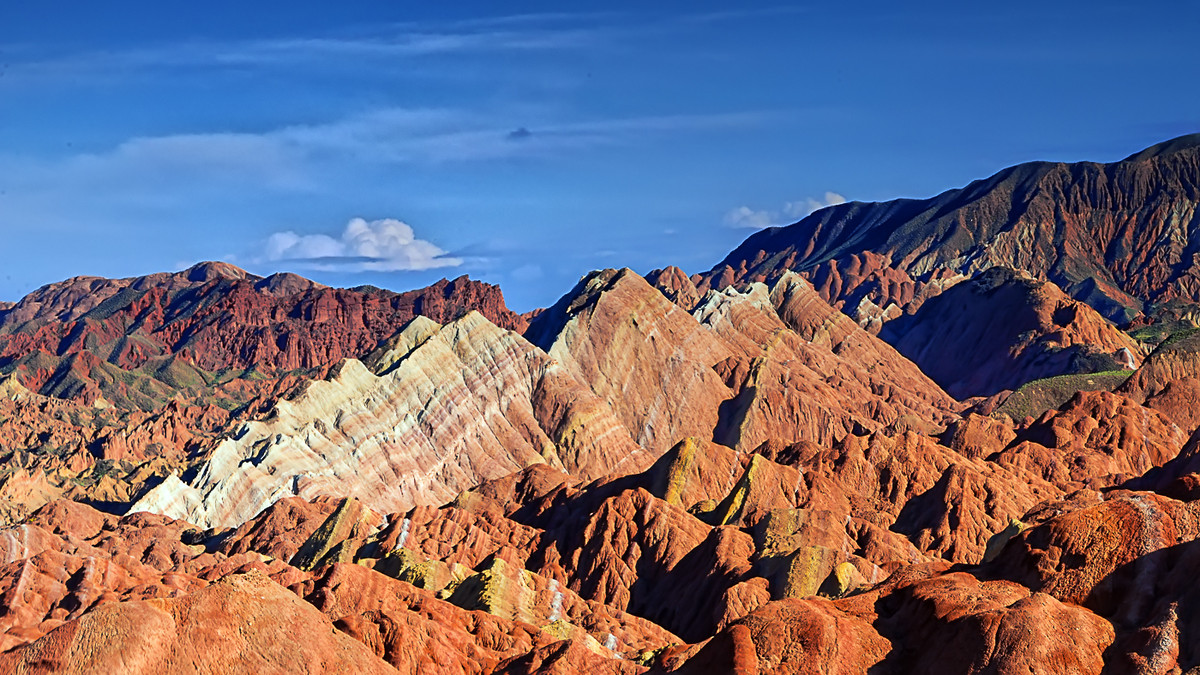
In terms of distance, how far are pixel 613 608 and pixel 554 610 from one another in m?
7.65

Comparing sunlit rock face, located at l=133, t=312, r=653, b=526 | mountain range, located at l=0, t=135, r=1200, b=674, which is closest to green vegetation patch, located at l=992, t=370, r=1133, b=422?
mountain range, located at l=0, t=135, r=1200, b=674

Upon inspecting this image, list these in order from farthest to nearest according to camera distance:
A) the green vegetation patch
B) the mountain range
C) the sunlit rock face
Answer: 1. the green vegetation patch
2. the sunlit rock face
3. the mountain range

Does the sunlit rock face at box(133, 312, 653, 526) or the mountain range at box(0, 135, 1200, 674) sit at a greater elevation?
the sunlit rock face at box(133, 312, 653, 526)

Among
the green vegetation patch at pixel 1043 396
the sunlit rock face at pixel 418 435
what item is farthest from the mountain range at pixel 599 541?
the green vegetation patch at pixel 1043 396

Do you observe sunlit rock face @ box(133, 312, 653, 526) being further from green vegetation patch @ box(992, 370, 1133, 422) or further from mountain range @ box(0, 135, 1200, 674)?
green vegetation patch @ box(992, 370, 1133, 422)

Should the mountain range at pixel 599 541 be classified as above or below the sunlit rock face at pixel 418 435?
below

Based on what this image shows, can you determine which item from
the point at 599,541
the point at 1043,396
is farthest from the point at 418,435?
the point at 1043,396

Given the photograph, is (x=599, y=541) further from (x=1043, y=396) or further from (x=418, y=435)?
(x=1043, y=396)

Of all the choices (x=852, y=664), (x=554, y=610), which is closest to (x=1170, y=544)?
(x=852, y=664)

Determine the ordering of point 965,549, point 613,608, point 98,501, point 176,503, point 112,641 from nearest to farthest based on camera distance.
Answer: point 112,641
point 613,608
point 965,549
point 176,503
point 98,501

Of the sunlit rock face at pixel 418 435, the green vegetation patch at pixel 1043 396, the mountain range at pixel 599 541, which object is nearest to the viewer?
the mountain range at pixel 599 541

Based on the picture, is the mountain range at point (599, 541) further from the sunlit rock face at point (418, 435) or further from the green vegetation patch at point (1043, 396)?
the green vegetation patch at point (1043, 396)

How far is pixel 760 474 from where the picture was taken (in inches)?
4870

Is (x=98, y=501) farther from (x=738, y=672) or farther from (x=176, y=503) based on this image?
(x=738, y=672)
